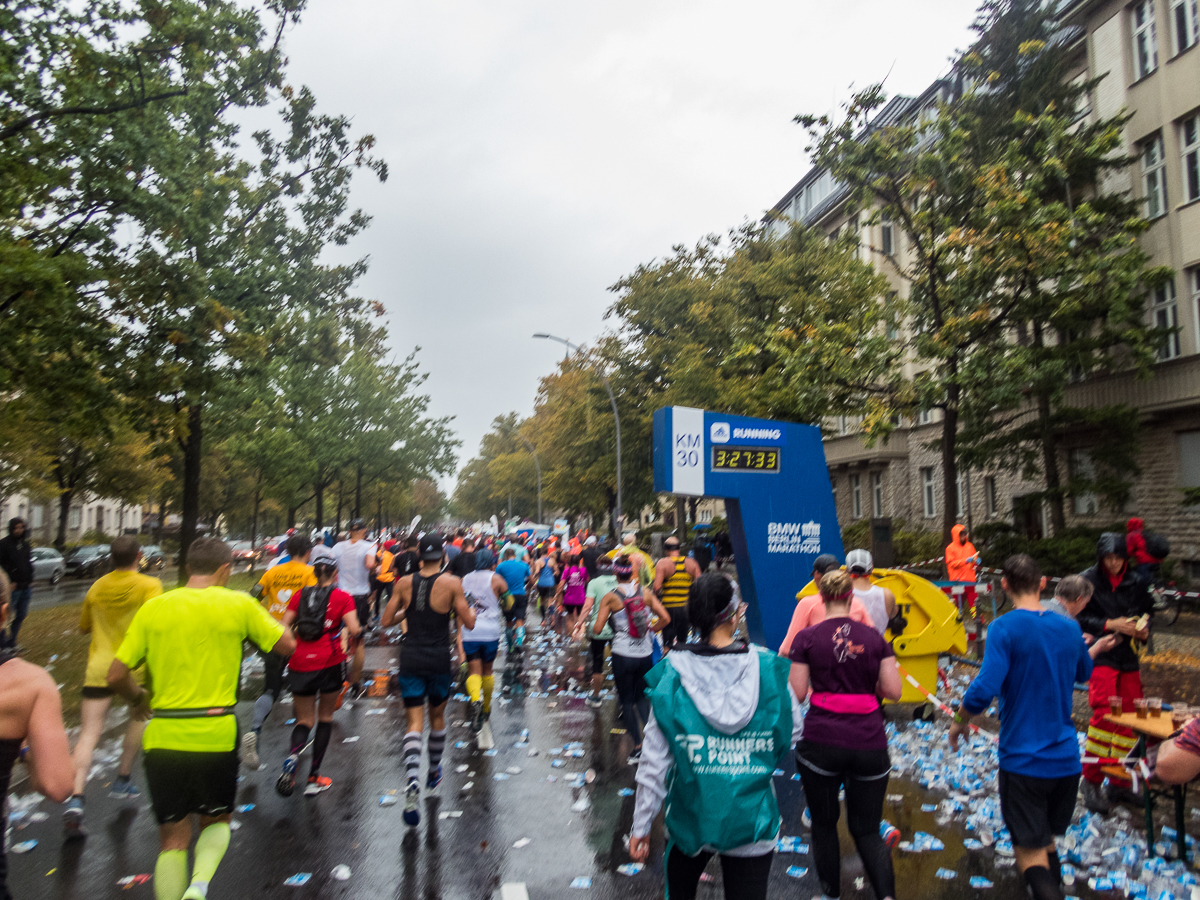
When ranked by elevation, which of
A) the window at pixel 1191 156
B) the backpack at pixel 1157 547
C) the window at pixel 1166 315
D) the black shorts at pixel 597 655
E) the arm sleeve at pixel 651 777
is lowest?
the black shorts at pixel 597 655

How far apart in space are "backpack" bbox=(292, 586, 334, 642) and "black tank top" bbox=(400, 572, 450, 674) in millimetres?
652

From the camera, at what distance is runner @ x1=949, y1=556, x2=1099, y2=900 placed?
4.10 m

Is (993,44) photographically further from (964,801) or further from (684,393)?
(964,801)

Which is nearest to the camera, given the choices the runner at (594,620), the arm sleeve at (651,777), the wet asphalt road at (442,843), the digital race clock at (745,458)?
the arm sleeve at (651,777)

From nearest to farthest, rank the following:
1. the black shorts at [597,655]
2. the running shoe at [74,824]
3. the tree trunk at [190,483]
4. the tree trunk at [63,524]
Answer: the running shoe at [74,824] < the black shorts at [597,655] < the tree trunk at [190,483] < the tree trunk at [63,524]

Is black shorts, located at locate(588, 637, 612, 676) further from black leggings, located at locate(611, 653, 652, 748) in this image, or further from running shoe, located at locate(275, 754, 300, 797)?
running shoe, located at locate(275, 754, 300, 797)

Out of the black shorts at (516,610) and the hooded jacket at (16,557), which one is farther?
the black shorts at (516,610)

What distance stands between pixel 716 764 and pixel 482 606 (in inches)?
236

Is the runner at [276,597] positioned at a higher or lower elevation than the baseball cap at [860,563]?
lower

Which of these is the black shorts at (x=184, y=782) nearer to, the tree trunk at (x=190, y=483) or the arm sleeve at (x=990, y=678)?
the arm sleeve at (x=990, y=678)

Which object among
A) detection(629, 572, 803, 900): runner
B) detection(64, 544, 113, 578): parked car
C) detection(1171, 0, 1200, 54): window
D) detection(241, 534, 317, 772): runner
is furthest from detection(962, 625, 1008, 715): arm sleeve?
detection(64, 544, 113, 578): parked car

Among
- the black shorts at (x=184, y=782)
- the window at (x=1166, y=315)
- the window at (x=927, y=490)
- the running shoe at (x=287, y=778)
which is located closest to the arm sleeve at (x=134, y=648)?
the black shorts at (x=184, y=782)

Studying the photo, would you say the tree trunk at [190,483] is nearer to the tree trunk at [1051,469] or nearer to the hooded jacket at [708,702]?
the hooded jacket at [708,702]

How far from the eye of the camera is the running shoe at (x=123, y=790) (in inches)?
267
